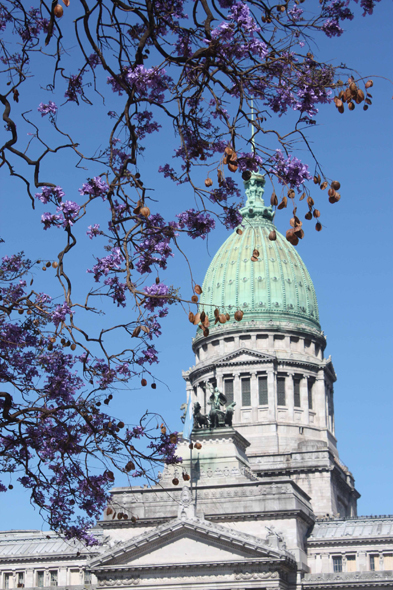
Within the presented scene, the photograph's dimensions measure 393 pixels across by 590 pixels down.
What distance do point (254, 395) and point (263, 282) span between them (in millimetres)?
14002

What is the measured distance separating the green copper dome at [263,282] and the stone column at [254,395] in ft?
23.9

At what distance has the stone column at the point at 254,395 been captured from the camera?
10250 centimetres

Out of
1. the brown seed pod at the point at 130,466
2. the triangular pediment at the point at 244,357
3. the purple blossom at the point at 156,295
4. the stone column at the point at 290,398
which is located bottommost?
A: the brown seed pod at the point at 130,466

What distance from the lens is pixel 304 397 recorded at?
104375 millimetres

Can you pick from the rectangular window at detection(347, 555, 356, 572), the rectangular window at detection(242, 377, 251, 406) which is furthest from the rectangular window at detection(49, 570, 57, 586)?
the rectangular window at detection(242, 377, 251, 406)

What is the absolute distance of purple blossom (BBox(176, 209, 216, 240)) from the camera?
68.0 ft

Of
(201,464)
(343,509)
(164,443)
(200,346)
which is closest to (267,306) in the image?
(200,346)

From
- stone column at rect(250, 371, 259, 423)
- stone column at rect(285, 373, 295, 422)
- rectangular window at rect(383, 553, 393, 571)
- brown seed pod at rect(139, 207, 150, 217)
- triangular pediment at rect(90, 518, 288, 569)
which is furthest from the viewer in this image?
stone column at rect(285, 373, 295, 422)

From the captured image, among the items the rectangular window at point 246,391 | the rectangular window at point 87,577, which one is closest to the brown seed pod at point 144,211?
the rectangular window at point 87,577

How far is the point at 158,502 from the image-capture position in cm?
7575

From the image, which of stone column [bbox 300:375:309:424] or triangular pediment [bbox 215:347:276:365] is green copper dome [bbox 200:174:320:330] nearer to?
triangular pediment [bbox 215:347:276:365]

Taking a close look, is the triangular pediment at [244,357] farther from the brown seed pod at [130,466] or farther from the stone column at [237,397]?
the brown seed pod at [130,466]

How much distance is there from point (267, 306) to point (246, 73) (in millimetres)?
91197

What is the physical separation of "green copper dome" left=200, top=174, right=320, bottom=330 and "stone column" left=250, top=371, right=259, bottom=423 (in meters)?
7.29
